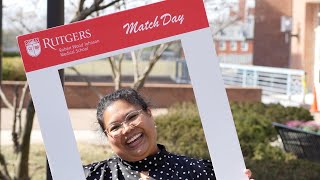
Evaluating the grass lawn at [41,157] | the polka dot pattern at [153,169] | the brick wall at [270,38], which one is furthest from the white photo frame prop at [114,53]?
the brick wall at [270,38]

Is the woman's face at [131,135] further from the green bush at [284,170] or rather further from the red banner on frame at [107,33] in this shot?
the green bush at [284,170]

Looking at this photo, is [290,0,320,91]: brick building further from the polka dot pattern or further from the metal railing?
the polka dot pattern

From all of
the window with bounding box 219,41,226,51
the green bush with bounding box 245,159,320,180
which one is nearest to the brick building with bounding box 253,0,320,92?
the window with bounding box 219,41,226,51

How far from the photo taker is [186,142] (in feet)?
27.6

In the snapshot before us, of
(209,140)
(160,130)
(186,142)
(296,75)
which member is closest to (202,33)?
(209,140)

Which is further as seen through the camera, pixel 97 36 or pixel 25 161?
pixel 25 161

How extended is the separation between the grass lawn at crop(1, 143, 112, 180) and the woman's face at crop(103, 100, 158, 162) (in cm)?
498

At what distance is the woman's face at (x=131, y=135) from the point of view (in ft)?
7.54

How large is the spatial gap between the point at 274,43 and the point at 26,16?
77.8ft

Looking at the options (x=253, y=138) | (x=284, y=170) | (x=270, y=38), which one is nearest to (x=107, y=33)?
(x=284, y=170)

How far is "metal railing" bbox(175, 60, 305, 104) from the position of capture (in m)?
17.3

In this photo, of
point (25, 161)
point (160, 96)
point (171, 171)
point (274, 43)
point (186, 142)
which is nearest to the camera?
point (171, 171)

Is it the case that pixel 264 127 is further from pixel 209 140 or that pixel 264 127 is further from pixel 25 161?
pixel 209 140

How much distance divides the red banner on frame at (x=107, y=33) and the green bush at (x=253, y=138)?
406cm
